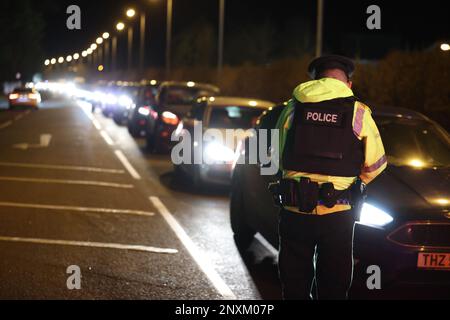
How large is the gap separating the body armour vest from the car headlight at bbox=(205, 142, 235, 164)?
7945 millimetres

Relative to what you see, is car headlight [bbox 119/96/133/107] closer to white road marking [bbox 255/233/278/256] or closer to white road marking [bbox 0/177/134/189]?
white road marking [bbox 0/177/134/189]

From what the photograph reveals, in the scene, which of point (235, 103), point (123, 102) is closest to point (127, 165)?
point (235, 103)

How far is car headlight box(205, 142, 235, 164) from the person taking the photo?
40.9ft

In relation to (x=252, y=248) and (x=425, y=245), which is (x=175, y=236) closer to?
(x=252, y=248)

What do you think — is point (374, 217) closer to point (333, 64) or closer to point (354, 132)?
point (354, 132)

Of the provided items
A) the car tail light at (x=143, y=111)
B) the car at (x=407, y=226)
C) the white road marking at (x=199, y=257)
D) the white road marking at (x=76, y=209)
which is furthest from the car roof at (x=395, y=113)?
the car tail light at (x=143, y=111)

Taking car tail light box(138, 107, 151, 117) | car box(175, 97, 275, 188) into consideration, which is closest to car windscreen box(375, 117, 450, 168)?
car box(175, 97, 275, 188)

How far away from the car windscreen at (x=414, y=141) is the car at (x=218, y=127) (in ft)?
15.5

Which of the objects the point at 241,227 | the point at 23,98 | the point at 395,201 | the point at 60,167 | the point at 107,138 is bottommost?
the point at 23,98

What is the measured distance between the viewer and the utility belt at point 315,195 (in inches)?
174

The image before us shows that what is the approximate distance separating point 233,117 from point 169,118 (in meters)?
5.13

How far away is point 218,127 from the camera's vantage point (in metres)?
13.3

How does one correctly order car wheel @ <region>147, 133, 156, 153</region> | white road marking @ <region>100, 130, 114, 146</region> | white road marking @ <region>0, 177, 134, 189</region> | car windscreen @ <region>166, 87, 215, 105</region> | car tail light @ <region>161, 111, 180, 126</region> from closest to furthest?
white road marking @ <region>0, 177, 134, 189</region> → car tail light @ <region>161, 111, 180, 126</region> → car windscreen @ <region>166, 87, 215, 105</region> → car wheel @ <region>147, 133, 156, 153</region> → white road marking @ <region>100, 130, 114, 146</region>

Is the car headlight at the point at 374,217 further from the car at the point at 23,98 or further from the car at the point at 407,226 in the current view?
the car at the point at 23,98
